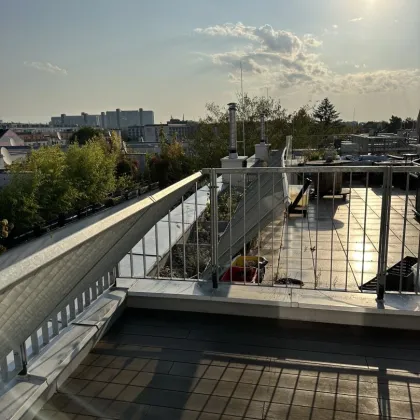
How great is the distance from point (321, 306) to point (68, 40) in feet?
58.5

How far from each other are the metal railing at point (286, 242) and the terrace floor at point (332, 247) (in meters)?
0.01

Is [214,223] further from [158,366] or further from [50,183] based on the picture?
[50,183]

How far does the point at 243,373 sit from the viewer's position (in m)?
2.31

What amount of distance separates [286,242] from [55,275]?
3.86m

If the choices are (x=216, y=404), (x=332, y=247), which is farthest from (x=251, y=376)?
(x=332, y=247)

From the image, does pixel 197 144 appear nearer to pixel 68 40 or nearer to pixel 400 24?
pixel 68 40

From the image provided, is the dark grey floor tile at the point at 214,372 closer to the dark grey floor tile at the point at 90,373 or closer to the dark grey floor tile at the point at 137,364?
the dark grey floor tile at the point at 137,364

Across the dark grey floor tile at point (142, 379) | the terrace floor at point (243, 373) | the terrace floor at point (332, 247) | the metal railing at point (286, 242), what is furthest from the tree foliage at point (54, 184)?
the dark grey floor tile at point (142, 379)

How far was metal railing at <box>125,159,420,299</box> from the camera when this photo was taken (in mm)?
3053

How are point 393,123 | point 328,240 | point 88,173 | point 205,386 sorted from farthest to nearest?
point 393,123, point 88,173, point 328,240, point 205,386

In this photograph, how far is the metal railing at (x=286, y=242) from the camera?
3053 mm

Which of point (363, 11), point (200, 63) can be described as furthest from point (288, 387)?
point (200, 63)

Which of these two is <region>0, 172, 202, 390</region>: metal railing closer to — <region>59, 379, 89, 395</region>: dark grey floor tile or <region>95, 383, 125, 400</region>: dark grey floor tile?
<region>59, 379, 89, 395</region>: dark grey floor tile

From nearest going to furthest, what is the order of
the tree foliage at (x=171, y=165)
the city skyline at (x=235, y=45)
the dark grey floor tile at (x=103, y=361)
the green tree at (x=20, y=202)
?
the dark grey floor tile at (x=103, y=361), the city skyline at (x=235, y=45), the green tree at (x=20, y=202), the tree foliage at (x=171, y=165)
